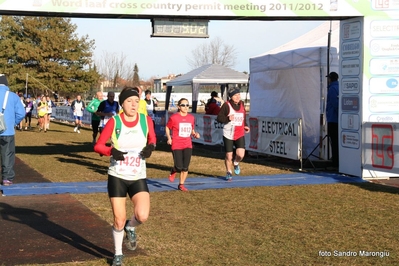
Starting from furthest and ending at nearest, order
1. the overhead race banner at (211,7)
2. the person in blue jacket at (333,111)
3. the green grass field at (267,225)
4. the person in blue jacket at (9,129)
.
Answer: the person in blue jacket at (333,111)
the overhead race banner at (211,7)
the person in blue jacket at (9,129)
the green grass field at (267,225)

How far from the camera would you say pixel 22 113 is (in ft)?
41.8

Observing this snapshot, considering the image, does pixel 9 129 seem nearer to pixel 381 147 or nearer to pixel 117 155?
pixel 117 155

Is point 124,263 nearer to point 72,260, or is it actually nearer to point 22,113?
point 72,260

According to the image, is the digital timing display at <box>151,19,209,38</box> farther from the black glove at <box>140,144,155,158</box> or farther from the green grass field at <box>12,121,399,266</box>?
the black glove at <box>140,144,155,158</box>

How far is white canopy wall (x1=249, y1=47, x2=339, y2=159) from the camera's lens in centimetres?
1712

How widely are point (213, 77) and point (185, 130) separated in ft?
58.1

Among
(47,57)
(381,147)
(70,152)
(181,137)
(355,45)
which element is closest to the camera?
(181,137)

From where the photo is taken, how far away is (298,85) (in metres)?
18.2

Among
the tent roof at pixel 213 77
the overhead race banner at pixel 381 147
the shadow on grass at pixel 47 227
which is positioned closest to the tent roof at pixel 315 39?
the overhead race banner at pixel 381 147

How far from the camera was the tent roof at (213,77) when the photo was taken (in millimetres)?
29516

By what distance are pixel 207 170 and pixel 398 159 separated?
16.0 ft

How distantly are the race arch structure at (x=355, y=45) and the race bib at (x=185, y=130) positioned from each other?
2.39 meters

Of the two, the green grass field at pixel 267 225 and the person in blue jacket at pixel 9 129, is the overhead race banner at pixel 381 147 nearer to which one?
the green grass field at pixel 267 225

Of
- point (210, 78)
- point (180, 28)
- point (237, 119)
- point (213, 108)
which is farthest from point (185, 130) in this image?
point (210, 78)
